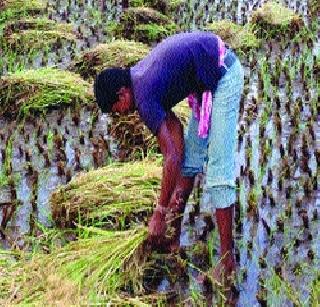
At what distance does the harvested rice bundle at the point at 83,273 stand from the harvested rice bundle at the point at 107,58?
11.0 feet

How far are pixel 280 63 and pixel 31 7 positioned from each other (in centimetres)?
336

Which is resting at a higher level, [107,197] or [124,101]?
[124,101]

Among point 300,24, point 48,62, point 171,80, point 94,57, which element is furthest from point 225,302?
point 300,24

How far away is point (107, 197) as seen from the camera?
481cm

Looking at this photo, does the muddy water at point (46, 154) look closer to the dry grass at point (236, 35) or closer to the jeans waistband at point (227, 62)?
the jeans waistband at point (227, 62)

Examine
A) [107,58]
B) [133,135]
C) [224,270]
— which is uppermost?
[107,58]

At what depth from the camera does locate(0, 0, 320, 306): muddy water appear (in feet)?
14.2

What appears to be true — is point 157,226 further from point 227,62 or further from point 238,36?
point 238,36

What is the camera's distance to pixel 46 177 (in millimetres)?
5504

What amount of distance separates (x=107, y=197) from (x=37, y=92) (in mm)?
2170

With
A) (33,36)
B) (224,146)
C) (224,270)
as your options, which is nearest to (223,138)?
(224,146)

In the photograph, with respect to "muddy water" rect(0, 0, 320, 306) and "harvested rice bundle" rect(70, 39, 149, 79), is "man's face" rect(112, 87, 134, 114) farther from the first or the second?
"harvested rice bundle" rect(70, 39, 149, 79)

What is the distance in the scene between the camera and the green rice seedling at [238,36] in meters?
8.23

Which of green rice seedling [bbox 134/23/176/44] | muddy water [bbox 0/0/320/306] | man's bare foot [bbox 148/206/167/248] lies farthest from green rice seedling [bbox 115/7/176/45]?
man's bare foot [bbox 148/206/167/248]
